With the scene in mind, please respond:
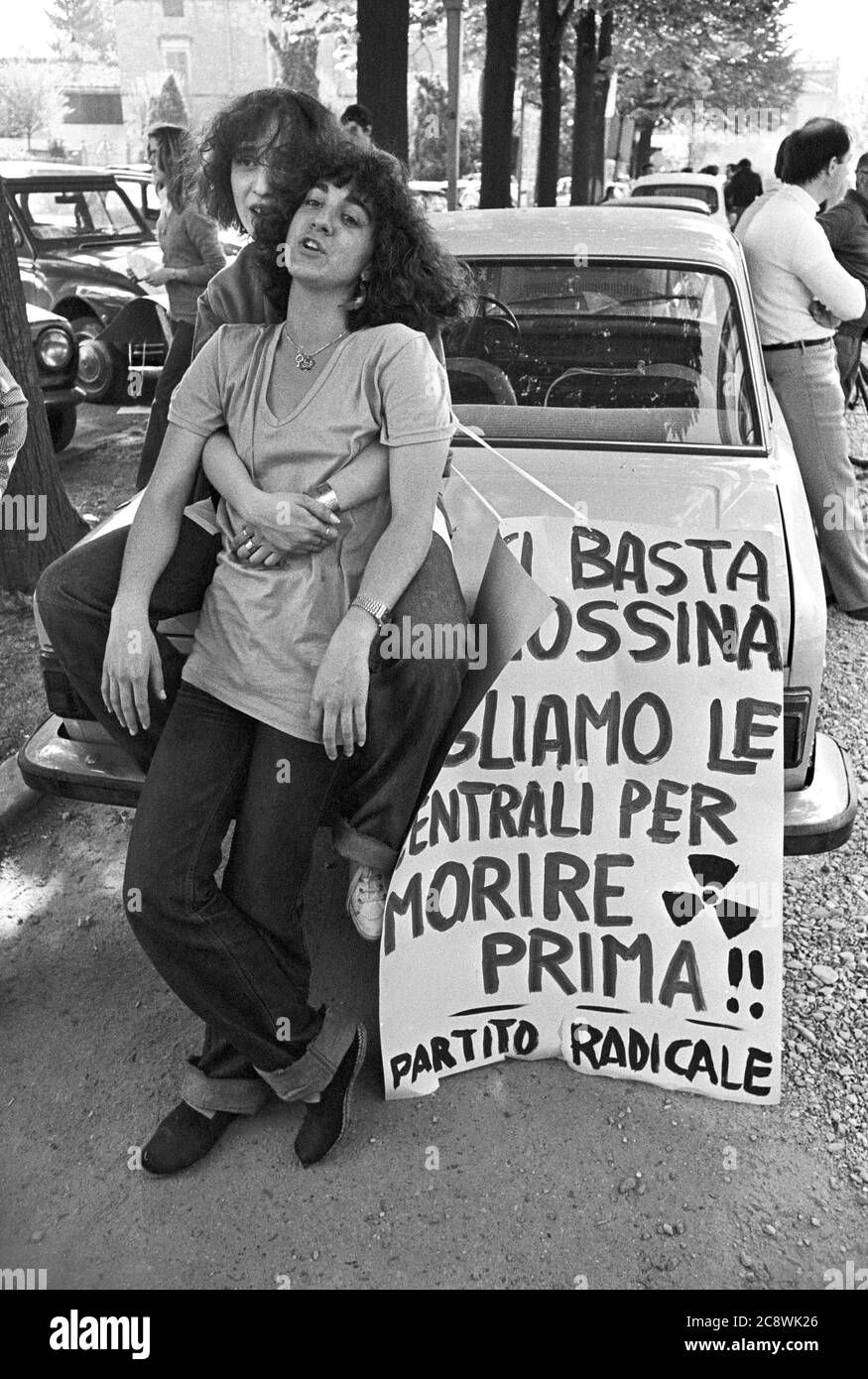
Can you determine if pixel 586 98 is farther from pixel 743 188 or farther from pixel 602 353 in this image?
pixel 602 353

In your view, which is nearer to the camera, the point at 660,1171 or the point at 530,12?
the point at 660,1171

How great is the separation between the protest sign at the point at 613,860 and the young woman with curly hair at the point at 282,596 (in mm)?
361

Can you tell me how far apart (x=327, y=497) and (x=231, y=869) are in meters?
0.76

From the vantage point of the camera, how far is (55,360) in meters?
8.04

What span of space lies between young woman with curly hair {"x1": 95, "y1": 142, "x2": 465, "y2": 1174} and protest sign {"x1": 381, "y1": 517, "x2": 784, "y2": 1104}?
0.36 meters

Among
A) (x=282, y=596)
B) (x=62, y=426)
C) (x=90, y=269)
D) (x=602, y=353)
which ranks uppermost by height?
(x=602, y=353)

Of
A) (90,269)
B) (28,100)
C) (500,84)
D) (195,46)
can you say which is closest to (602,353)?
(90,269)

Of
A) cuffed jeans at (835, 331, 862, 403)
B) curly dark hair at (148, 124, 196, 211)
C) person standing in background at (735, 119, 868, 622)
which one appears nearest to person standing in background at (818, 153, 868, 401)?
cuffed jeans at (835, 331, 862, 403)

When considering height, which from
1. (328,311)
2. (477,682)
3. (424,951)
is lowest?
(424,951)

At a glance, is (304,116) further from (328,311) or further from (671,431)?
(671,431)

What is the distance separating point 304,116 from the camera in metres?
2.97

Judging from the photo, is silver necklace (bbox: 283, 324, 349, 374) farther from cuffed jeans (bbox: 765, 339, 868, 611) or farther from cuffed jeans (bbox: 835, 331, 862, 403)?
cuffed jeans (bbox: 835, 331, 862, 403)
